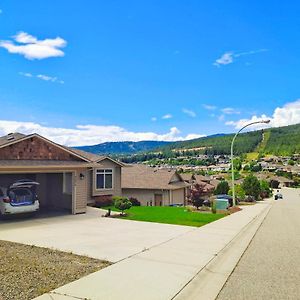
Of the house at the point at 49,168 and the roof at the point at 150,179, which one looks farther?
the roof at the point at 150,179

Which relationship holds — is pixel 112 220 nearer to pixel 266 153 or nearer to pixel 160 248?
pixel 160 248

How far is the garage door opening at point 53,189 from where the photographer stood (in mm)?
18969

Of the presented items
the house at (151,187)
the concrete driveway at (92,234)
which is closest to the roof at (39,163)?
the concrete driveway at (92,234)

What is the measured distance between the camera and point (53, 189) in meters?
20.4

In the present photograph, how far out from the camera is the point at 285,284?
23.1 ft

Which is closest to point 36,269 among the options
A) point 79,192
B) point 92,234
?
point 92,234

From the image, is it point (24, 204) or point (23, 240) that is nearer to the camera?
point (23, 240)

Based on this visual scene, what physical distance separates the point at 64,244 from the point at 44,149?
7.76 m

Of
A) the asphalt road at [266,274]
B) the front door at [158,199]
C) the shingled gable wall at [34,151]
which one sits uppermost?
the shingled gable wall at [34,151]

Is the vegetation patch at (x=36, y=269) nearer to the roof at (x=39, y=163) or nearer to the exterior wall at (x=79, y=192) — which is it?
the roof at (x=39, y=163)

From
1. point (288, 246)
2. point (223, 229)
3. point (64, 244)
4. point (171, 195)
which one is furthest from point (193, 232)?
point (171, 195)

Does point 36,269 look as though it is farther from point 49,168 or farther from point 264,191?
point 264,191

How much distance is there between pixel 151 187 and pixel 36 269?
93.0ft

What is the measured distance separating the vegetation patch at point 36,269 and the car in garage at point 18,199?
595 centimetres
